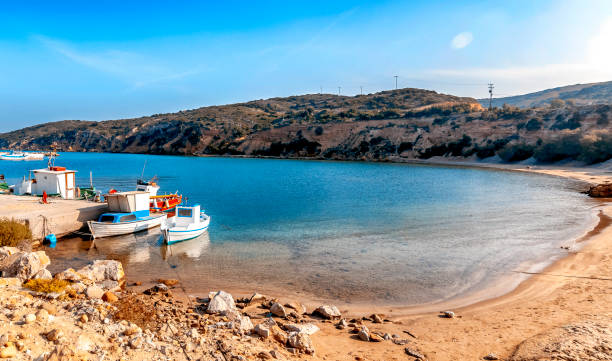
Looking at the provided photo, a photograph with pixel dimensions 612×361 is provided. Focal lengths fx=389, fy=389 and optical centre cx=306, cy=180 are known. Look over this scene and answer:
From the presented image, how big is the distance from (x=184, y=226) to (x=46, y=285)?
427 inches

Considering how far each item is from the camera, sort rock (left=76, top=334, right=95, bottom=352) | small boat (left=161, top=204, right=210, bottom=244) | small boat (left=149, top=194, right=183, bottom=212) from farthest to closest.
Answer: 1. small boat (left=149, top=194, right=183, bottom=212)
2. small boat (left=161, top=204, right=210, bottom=244)
3. rock (left=76, top=334, right=95, bottom=352)

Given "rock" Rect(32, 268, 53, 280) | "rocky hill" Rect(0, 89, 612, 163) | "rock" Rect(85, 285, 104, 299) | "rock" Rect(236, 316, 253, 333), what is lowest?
"rock" Rect(236, 316, 253, 333)

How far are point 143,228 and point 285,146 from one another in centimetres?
7907

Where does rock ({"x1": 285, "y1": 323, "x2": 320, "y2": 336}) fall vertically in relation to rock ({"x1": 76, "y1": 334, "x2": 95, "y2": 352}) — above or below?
below

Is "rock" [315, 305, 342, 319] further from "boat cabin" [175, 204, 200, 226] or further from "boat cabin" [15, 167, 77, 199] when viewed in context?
"boat cabin" [15, 167, 77, 199]

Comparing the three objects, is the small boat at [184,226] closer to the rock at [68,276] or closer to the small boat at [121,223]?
the small boat at [121,223]

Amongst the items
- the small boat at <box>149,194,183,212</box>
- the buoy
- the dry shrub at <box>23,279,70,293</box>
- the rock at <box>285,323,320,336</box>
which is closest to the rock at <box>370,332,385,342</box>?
the rock at <box>285,323,320,336</box>

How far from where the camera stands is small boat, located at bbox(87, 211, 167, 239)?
20078 mm

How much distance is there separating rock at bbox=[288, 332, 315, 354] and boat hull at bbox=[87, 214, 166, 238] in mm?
14246

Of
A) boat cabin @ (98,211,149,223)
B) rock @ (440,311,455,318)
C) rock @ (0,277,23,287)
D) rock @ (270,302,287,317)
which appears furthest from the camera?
boat cabin @ (98,211,149,223)

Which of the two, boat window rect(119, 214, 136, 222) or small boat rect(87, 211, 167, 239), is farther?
boat window rect(119, 214, 136, 222)

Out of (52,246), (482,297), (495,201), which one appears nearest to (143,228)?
(52,246)

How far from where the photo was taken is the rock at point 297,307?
1058 cm

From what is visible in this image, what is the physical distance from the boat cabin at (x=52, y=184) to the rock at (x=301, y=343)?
77.2ft
